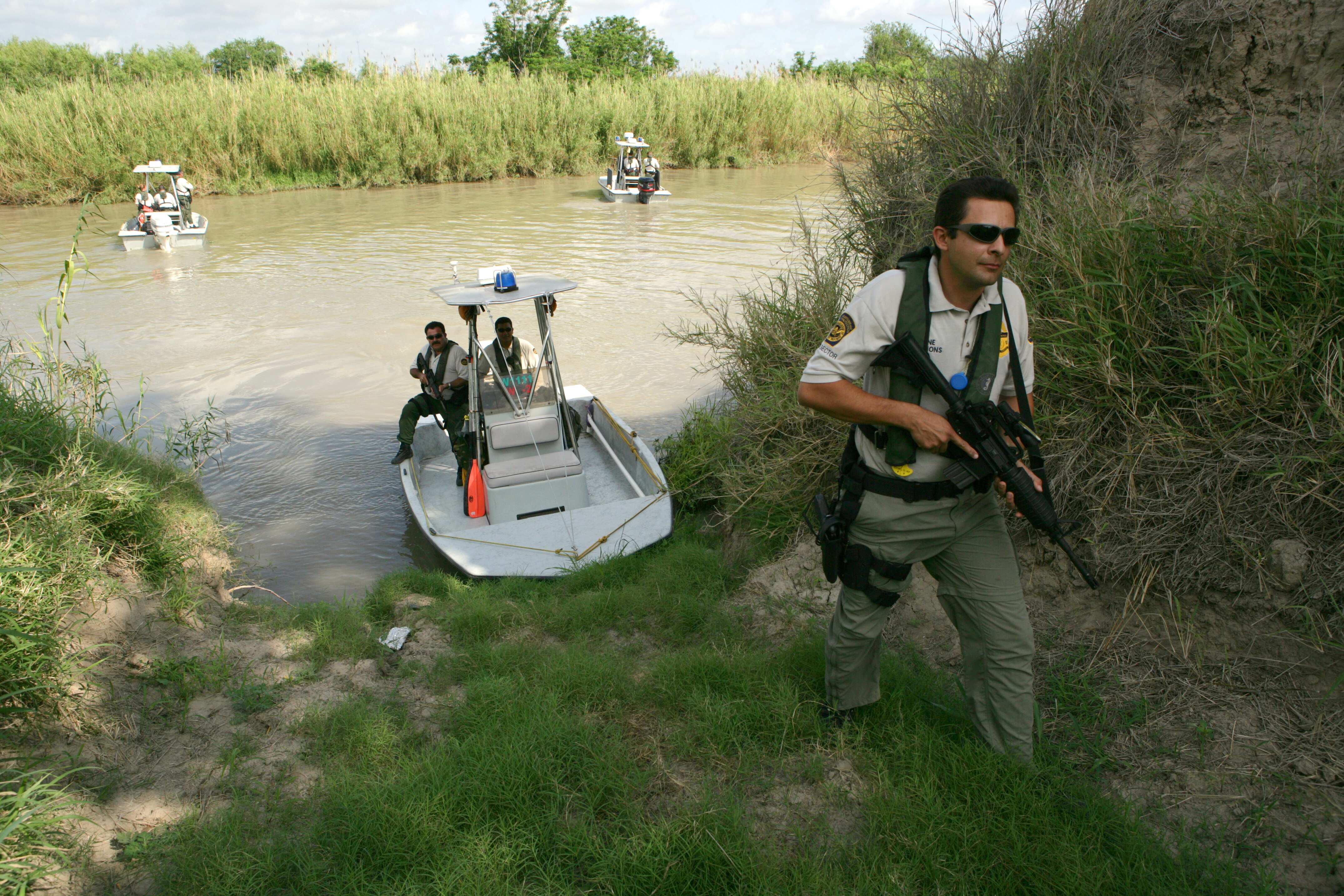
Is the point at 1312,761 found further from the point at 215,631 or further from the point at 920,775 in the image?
the point at 215,631

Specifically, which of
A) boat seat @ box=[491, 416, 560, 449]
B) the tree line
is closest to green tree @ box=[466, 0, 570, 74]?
the tree line

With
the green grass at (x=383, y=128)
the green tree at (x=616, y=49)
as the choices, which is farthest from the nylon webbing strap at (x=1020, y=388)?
the green tree at (x=616, y=49)

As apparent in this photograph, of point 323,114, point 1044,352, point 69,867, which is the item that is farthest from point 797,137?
point 69,867

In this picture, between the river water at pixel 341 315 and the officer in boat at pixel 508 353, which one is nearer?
the officer in boat at pixel 508 353

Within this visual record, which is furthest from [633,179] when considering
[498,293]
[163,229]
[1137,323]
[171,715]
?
[171,715]

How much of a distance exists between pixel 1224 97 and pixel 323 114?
96.3ft

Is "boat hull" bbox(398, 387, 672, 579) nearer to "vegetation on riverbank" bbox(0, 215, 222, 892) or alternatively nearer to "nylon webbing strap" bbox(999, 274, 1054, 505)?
"vegetation on riverbank" bbox(0, 215, 222, 892)

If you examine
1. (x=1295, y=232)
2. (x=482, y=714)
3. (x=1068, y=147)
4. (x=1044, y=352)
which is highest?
(x=1068, y=147)

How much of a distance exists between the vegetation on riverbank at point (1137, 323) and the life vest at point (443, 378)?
363cm

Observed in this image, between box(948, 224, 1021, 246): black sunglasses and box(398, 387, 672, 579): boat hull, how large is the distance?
13.2ft

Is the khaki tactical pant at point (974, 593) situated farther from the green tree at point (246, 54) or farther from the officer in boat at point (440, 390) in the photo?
the green tree at point (246, 54)

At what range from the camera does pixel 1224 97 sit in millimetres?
4746

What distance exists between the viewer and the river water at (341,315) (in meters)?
8.57

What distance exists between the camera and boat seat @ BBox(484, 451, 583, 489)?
7160mm
